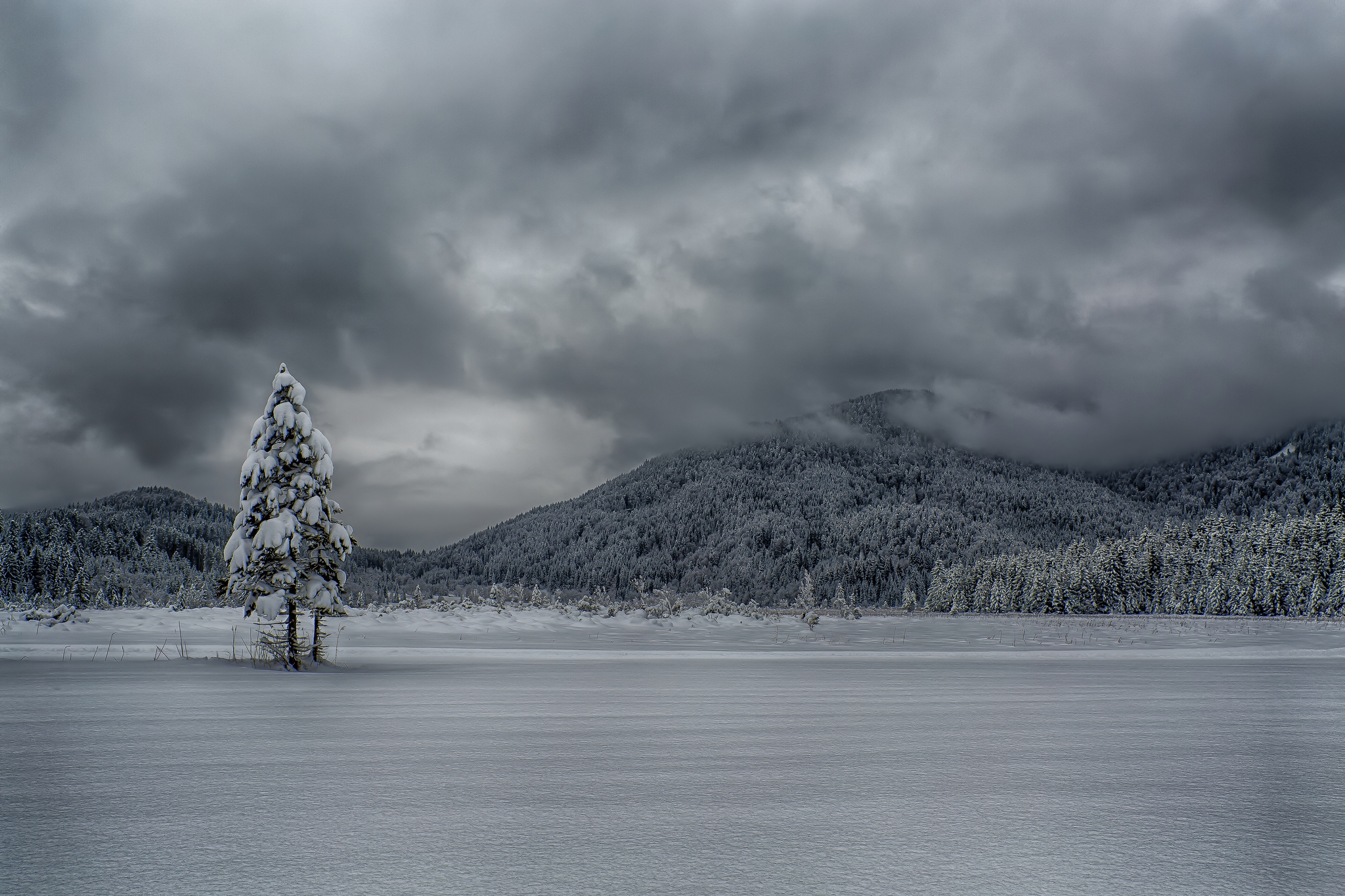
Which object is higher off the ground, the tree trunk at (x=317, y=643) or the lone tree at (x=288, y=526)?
the lone tree at (x=288, y=526)

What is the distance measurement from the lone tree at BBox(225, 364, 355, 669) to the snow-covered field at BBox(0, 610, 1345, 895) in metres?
3.78

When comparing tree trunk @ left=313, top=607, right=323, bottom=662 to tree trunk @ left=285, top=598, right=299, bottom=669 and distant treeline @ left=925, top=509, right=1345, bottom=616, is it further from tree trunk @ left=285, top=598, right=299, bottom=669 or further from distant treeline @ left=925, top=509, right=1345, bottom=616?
distant treeline @ left=925, top=509, right=1345, bottom=616

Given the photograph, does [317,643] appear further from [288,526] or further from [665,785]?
[665,785]

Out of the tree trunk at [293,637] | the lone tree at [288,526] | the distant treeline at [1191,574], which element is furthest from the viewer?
the distant treeline at [1191,574]

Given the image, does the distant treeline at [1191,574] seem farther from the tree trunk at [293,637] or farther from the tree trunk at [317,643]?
the tree trunk at [293,637]

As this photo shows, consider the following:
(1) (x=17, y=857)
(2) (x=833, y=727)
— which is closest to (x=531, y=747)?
(2) (x=833, y=727)

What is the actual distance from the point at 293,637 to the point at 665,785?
19268 millimetres

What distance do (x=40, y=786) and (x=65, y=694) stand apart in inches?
392

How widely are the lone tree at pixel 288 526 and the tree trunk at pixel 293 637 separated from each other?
3 cm

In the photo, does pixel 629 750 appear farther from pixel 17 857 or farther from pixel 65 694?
pixel 65 694

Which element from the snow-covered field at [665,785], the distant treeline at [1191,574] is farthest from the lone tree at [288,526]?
the distant treeline at [1191,574]

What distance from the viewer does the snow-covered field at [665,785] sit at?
19.1 feet

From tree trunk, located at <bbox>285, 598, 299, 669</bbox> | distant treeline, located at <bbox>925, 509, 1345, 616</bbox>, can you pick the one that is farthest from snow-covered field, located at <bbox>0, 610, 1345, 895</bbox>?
distant treeline, located at <bbox>925, 509, 1345, 616</bbox>

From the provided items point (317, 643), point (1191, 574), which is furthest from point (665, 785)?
point (1191, 574)
